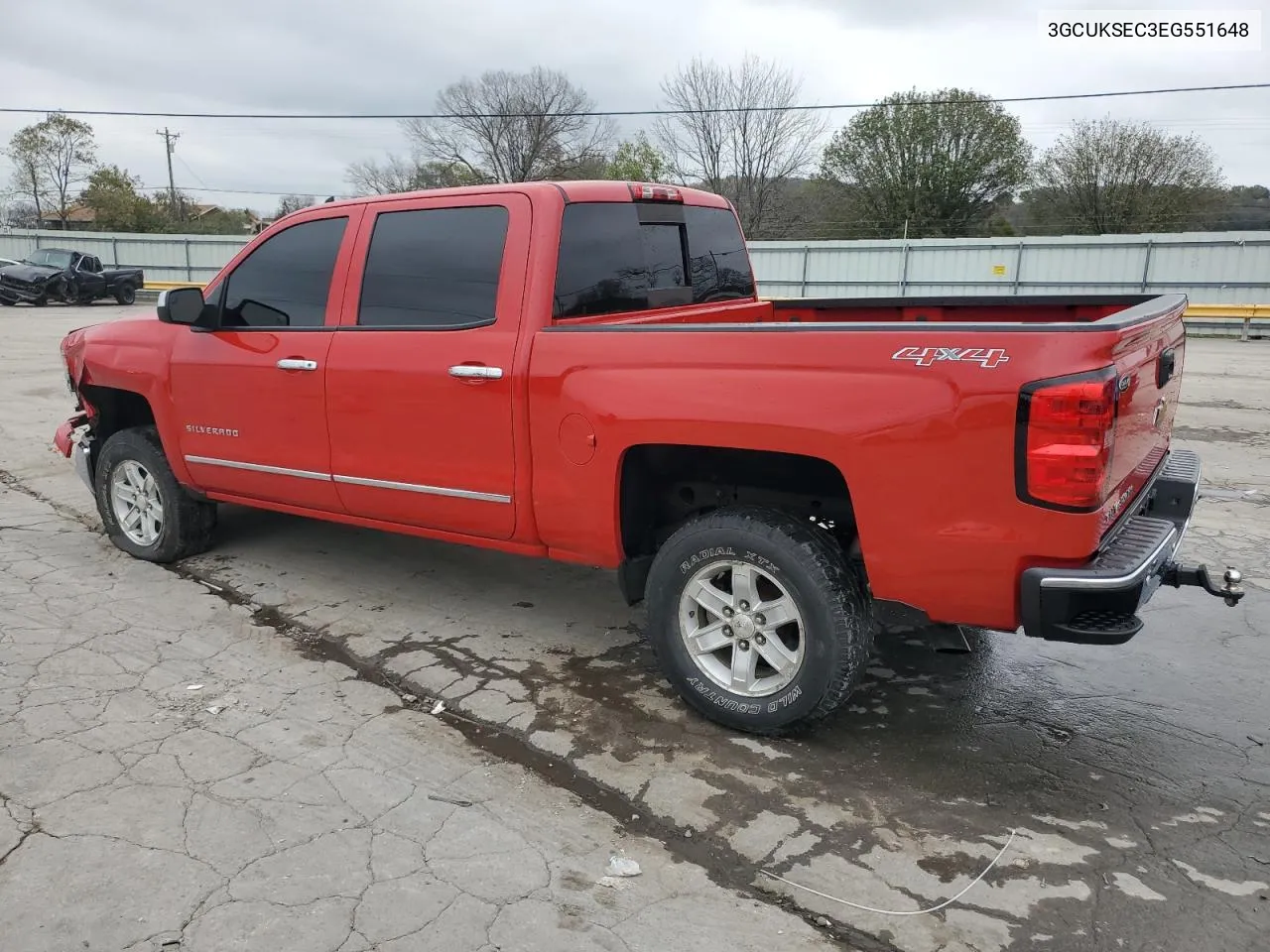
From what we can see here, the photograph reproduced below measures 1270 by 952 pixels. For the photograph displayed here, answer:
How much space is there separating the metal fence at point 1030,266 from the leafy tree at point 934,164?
14.5 m

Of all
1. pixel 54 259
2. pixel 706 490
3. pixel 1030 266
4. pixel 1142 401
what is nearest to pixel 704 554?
pixel 706 490

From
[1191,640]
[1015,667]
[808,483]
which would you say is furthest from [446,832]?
[1191,640]

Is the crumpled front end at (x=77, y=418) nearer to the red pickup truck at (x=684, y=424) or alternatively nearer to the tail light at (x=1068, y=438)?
the red pickup truck at (x=684, y=424)

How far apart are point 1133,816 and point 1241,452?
6.82m

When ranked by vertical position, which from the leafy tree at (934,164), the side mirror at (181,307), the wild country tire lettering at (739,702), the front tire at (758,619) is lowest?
the wild country tire lettering at (739,702)

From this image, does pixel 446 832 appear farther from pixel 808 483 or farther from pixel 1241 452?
pixel 1241 452

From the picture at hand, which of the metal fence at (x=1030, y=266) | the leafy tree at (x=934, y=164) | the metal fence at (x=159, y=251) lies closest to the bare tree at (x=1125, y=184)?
the leafy tree at (x=934, y=164)

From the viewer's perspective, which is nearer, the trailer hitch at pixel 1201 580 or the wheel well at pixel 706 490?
the trailer hitch at pixel 1201 580

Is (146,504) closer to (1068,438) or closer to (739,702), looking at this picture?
(739,702)

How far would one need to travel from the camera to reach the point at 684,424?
3.36 metres

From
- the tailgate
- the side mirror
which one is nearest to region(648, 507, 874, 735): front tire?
the tailgate

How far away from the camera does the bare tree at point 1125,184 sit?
36594 millimetres

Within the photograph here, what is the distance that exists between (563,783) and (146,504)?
360cm

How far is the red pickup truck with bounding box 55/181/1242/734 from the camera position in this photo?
282 centimetres
